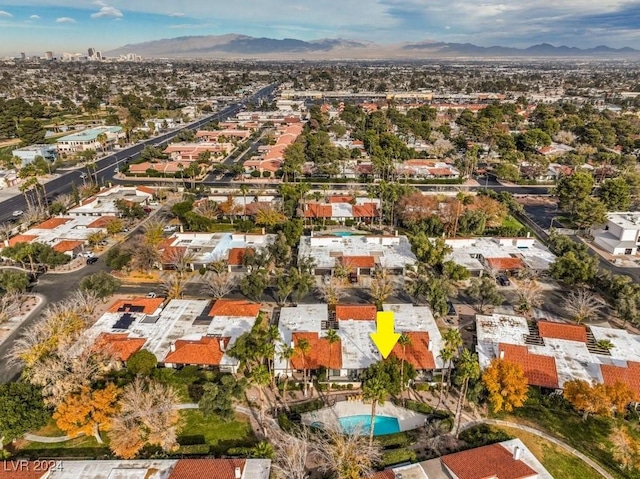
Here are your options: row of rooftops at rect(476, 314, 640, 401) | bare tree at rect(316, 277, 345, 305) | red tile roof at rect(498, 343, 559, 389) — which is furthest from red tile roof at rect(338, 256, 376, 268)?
red tile roof at rect(498, 343, 559, 389)

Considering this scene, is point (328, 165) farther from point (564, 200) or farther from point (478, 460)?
point (478, 460)

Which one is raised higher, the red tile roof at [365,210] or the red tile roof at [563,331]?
the red tile roof at [365,210]

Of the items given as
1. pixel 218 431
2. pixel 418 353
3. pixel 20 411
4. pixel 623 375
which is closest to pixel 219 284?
pixel 218 431

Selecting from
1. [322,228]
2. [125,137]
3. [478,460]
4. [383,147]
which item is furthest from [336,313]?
[125,137]

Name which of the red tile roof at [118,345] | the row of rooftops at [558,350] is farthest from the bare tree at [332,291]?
the red tile roof at [118,345]

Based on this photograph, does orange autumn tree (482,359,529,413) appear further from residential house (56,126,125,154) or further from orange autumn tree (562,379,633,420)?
residential house (56,126,125,154)

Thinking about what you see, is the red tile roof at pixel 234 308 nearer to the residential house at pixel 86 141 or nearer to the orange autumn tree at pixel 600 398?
the orange autumn tree at pixel 600 398
